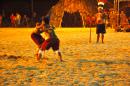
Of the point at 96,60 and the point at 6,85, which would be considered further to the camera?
the point at 96,60

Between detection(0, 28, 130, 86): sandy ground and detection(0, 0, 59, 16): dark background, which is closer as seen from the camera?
detection(0, 28, 130, 86): sandy ground

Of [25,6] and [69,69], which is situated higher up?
[25,6]

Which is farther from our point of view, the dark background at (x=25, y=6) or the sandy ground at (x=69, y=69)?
the dark background at (x=25, y=6)

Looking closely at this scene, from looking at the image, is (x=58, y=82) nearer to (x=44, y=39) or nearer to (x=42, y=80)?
(x=42, y=80)

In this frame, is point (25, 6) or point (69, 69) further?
point (25, 6)

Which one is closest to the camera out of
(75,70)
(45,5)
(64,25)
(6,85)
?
(6,85)

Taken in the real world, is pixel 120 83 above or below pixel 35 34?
below

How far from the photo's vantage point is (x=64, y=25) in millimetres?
42781

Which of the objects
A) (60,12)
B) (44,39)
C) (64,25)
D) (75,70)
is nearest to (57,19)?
(60,12)

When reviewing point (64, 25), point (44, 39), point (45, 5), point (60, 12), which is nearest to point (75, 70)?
point (44, 39)

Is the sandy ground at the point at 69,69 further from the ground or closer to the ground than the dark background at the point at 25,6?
closer to the ground

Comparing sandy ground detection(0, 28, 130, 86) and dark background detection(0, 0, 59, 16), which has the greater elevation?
dark background detection(0, 0, 59, 16)

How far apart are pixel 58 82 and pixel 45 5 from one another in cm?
3840

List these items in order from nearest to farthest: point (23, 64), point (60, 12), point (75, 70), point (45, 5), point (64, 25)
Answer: point (75, 70)
point (23, 64)
point (60, 12)
point (64, 25)
point (45, 5)
